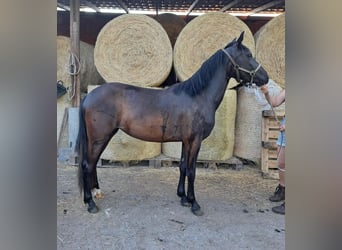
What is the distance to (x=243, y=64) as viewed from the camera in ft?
7.80

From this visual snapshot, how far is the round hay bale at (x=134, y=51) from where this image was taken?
3.52 metres

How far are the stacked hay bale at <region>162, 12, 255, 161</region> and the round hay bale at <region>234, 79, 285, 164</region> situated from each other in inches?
5.0

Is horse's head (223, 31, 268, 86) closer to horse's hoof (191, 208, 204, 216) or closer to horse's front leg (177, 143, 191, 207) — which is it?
horse's front leg (177, 143, 191, 207)

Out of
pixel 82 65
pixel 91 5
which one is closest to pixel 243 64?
pixel 82 65

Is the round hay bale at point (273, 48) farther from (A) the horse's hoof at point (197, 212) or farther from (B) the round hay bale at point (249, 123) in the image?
(A) the horse's hoof at point (197, 212)

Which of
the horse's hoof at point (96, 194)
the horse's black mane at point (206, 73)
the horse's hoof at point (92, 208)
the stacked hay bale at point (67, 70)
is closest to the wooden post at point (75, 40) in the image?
the stacked hay bale at point (67, 70)

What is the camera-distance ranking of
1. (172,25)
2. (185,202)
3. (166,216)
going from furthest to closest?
1. (172,25)
2. (185,202)
3. (166,216)

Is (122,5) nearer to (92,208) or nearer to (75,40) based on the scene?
(75,40)

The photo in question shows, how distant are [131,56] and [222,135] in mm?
1359

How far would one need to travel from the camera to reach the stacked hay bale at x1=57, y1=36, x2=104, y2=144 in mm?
3949

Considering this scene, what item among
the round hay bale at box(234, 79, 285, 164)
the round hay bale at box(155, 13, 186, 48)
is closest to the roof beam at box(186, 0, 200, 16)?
the round hay bale at box(155, 13, 186, 48)
